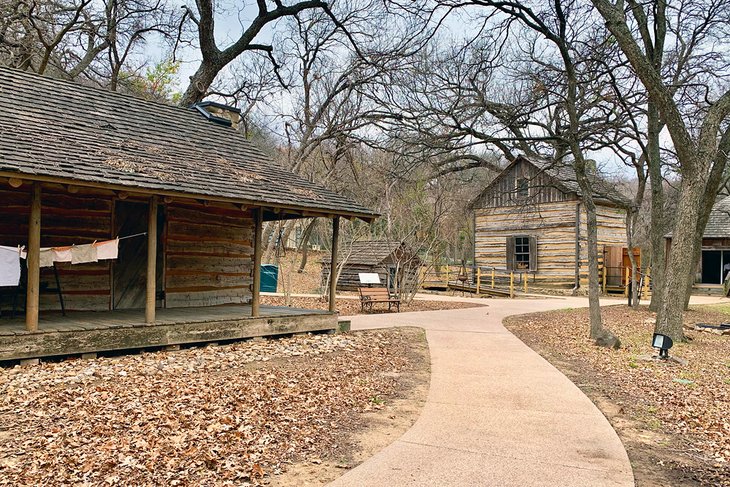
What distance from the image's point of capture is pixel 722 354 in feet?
38.5

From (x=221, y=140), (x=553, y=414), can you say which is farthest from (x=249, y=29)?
(x=553, y=414)

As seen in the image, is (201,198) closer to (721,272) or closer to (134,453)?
(134,453)

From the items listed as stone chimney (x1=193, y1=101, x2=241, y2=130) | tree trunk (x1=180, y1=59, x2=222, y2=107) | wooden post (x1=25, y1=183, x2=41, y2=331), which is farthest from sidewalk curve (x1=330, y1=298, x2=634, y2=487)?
tree trunk (x1=180, y1=59, x2=222, y2=107)

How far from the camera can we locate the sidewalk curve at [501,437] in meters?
4.62

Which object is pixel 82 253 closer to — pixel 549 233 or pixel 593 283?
pixel 593 283

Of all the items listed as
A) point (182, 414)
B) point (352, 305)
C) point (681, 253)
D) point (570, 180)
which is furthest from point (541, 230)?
point (182, 414)

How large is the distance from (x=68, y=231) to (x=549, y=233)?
81.4 ft

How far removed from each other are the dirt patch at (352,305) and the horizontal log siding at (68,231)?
303 inches

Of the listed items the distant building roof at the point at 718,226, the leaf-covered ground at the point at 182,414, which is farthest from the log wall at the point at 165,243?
the distant building roof at the point at 718,226

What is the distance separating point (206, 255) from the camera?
41.2 feet

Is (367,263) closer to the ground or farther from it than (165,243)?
closer to the ground

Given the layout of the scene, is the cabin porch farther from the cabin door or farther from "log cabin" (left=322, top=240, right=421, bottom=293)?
"log cabin" (left=322, top=240, right=421, bottom=293)

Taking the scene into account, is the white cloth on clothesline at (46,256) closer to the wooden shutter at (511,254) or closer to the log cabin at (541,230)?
the log cabin at (541,230)

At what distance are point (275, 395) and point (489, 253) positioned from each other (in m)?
27.4
